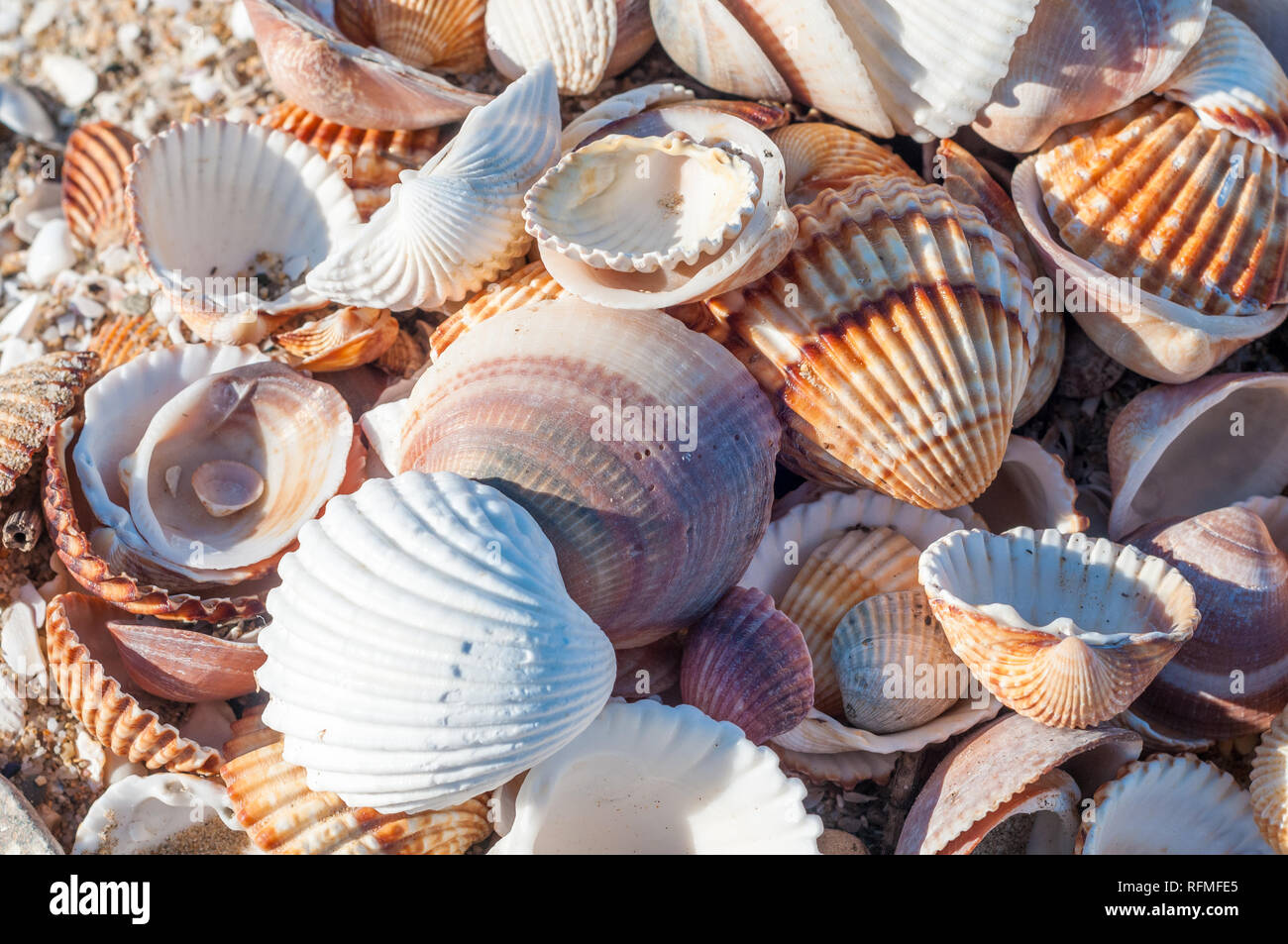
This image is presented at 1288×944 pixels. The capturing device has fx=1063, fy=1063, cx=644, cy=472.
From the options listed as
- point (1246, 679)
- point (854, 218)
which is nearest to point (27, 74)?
point (854, 218)

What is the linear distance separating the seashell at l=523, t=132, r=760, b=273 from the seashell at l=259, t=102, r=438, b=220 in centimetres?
55

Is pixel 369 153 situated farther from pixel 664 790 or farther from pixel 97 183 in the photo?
pixel 664 790

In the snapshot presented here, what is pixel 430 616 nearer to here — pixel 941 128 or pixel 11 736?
pixel 11 736

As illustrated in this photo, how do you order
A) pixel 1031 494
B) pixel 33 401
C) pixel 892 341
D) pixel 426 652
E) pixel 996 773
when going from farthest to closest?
pixel 1031 494 < pixel 33 401 < pixel 892 341 < pixel 996 773 < pixel 426 652

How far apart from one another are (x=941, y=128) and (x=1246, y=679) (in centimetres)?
129

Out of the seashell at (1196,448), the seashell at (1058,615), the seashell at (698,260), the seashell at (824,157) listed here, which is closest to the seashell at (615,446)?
the seashell at (698,260)

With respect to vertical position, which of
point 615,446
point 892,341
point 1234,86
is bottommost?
point 615,446

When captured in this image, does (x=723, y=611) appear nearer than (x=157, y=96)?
Yes

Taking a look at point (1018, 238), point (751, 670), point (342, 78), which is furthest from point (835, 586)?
point (342, 78)

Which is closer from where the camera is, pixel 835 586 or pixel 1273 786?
pixel 1273 786

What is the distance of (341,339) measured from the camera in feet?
7.45

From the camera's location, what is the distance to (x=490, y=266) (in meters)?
2.17

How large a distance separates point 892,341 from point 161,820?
168 centimetres

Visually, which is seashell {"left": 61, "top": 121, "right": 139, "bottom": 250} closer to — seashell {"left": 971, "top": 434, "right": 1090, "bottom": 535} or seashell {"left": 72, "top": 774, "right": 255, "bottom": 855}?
seashell {"left": 72, "top": 774, "right": 255, "bottom": 855}
